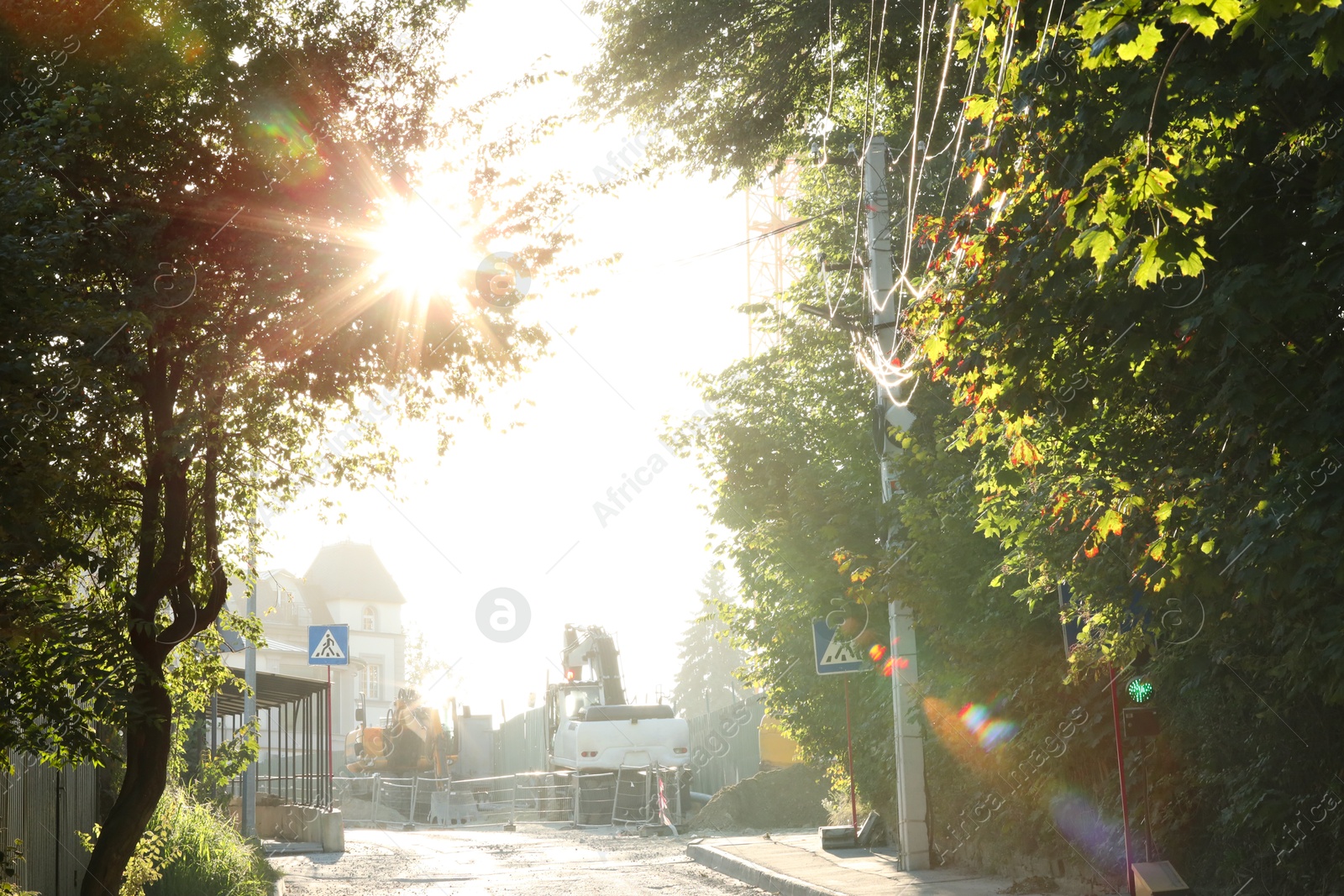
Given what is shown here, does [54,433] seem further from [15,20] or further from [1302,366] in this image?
[1302,366]

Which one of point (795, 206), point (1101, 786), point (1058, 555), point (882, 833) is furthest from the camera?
point (795, 206)

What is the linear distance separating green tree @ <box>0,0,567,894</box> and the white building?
64.4 meters

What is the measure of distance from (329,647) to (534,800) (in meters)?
17.0

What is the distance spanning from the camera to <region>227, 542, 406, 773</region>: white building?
249 ft

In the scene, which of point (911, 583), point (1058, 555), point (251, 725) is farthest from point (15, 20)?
point (911, 583)

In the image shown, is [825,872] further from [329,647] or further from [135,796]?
[329,647]

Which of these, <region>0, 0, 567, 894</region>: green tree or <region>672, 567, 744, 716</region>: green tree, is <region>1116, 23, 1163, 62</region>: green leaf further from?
<region>672, 567, 744, 716</region>: green tree

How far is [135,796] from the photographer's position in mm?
9148

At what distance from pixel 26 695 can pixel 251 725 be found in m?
5.23

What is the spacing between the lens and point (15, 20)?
318 inches

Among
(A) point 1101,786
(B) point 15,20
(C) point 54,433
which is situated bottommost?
(A) point 1101,786

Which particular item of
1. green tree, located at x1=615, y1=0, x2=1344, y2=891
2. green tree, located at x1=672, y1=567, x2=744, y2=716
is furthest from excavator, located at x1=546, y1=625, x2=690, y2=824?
green tree, located at x1=672, y1=567, x2=744, y2=716

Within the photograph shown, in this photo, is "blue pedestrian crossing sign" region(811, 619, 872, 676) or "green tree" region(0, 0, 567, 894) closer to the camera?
"green tree" region(0, 0, 567, 894)

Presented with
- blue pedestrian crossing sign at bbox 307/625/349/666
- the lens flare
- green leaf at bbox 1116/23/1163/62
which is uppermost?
green leaf at bbox 1116/23/1163/62
